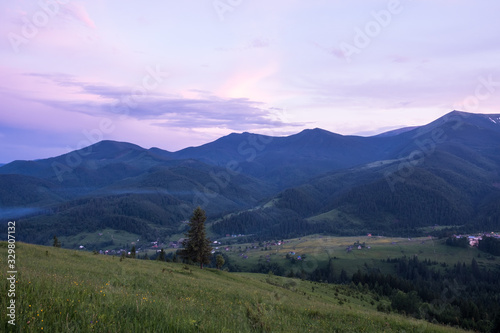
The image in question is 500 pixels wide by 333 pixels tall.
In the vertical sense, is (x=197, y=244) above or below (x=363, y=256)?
above

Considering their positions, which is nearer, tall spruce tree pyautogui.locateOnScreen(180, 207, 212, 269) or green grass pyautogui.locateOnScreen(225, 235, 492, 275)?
tall spruce tree pyautogui.locateOnScreen(180, 207, 212, 269)

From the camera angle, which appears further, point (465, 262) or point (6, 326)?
point (465, 262)

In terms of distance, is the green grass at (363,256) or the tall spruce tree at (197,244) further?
the green grass at (363,256)

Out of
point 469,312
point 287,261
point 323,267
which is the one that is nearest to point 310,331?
point 469,312

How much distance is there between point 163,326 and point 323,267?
15833 centimetres

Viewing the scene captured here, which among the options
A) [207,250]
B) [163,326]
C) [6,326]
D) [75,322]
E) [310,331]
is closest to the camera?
[6,326]

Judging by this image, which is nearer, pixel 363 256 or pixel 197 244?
pixel 197 244

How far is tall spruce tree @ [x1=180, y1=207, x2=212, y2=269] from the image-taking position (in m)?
46.6

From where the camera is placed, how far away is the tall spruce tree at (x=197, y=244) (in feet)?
153

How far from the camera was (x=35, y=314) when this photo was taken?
520 centimetres

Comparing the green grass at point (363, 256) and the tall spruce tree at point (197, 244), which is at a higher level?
the tall spruce tree at point (197, 244)

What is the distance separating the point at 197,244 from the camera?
154ft

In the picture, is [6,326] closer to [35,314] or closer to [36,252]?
[35,314]

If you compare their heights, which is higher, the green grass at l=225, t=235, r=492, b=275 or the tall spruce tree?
the tall spruce tree
